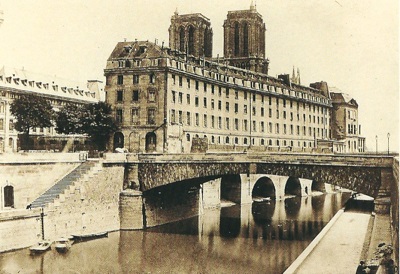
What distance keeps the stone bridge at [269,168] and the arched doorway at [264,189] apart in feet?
76.2

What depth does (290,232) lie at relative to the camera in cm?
4494

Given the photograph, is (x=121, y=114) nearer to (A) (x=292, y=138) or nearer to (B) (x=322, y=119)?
(A) (x=292, y=138)

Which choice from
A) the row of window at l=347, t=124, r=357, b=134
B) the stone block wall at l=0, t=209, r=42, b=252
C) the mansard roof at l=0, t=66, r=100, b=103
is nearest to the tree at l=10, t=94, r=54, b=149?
the mansard roof at l=0, t=66, r=100, b=103

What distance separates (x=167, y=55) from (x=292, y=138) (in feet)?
117

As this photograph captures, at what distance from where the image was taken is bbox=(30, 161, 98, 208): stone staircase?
120 feet

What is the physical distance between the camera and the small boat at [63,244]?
34062 mm

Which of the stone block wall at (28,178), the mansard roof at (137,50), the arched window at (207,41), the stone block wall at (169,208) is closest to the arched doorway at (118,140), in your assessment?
the mansard roof at (137,50)

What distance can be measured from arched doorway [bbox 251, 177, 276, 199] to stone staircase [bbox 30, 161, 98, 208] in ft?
105

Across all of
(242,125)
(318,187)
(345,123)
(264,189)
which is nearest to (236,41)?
(242,125)

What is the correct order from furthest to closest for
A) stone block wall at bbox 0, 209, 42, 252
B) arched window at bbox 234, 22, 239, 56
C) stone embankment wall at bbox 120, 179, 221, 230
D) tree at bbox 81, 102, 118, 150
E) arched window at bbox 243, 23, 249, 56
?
arched window at bbox 234, 22, 239, 56
arched window at bbox 243, 23, 249, 56
tree at bbox 81, 102, 118, 150
stone embankment wall at bbox 120, 179, 221, 230
stone block wall at bbox 0, 209, 42, 252

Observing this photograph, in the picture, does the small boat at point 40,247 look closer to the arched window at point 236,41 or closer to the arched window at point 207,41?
the arched window at point 207,41

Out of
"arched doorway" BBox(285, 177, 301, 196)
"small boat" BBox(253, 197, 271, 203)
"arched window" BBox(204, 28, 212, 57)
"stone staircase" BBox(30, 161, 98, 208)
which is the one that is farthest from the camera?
"arched window" BBox(204, 28, 212, 57)

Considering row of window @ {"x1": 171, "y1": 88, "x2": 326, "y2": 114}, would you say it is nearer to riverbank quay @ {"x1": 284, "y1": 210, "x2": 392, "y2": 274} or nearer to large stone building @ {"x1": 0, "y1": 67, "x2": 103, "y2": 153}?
large stone building @ {"x1": 0, "y1": 67, "x2": 103, "y2": 153}

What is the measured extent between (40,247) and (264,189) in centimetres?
4151
